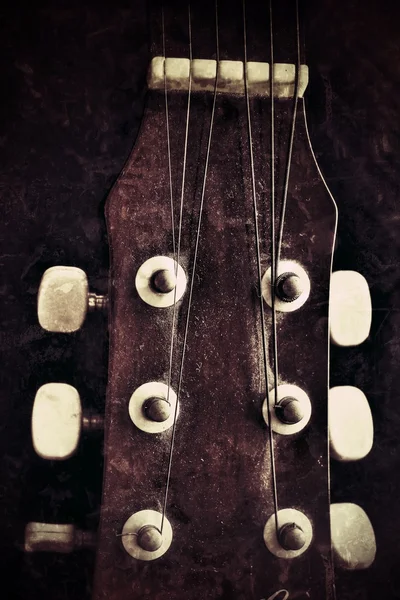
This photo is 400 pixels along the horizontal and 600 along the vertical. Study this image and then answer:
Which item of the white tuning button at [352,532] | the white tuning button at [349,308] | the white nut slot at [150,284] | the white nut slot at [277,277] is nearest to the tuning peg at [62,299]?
the white nut slot at [150,284]

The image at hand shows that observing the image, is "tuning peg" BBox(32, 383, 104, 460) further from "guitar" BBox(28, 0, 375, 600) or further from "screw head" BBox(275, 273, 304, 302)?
"screw head" BBox(275, 273, 304, 302)

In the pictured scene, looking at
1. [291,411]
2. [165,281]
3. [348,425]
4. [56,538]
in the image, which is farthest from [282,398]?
[56,538]

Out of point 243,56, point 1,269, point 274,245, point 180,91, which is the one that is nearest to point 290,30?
point 243,56

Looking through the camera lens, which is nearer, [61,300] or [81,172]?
[61,300]

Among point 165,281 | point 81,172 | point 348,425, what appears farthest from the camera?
point 81,172

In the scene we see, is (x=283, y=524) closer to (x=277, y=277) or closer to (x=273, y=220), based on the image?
(x=277, y=277)

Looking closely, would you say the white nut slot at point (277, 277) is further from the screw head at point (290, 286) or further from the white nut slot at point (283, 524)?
the white nut slot at point (283, 524)
